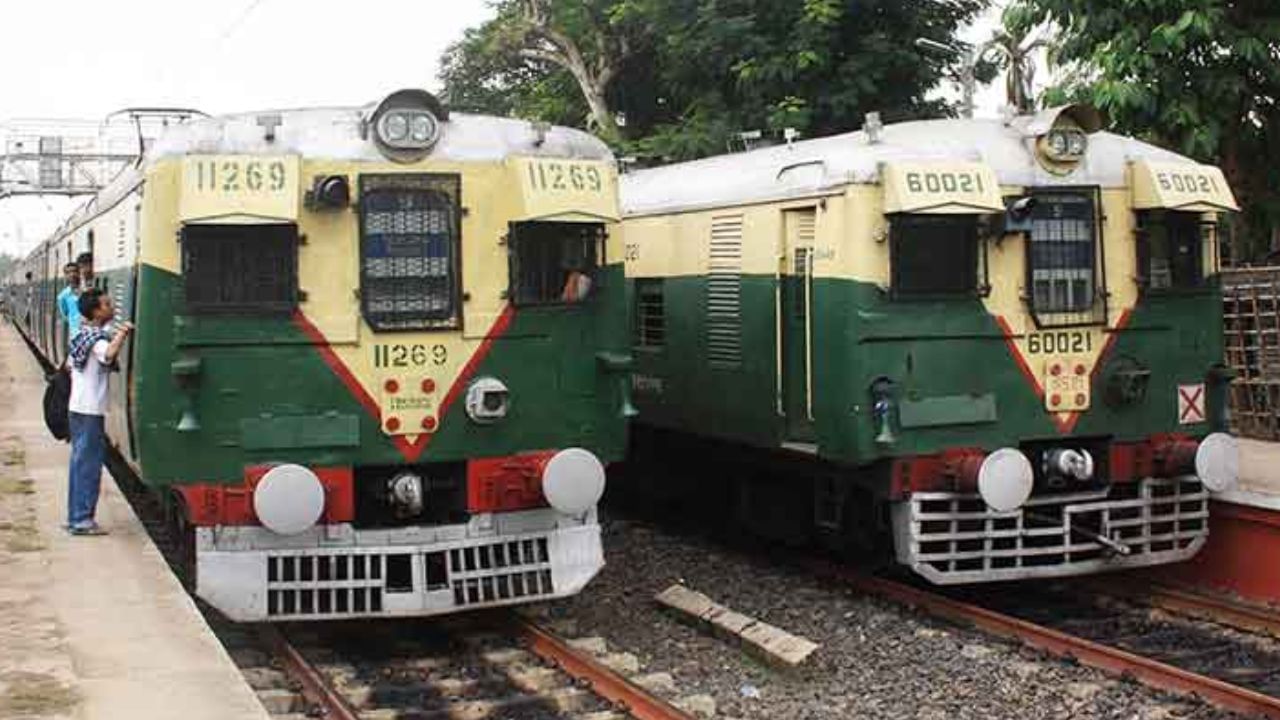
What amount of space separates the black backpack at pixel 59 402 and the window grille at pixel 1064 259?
6.36 metres

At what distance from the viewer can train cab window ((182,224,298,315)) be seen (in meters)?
8.14

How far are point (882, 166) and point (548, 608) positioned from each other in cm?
338

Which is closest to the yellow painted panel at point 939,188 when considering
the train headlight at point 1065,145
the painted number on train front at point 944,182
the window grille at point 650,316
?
the painted number on train front at point 944,182

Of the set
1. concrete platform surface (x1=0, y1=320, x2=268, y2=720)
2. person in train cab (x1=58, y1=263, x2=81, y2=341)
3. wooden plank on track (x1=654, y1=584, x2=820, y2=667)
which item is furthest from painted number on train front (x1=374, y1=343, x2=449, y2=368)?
person in train cab (x1=58, y1=263, x2=81, y2=341)

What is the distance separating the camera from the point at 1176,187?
9648 mm

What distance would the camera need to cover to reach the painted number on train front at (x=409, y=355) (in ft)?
27.5

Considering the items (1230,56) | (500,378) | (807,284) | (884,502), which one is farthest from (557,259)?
(1230,56)

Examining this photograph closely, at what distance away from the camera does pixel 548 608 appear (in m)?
9.73

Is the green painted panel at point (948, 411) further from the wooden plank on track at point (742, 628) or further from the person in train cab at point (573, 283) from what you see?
the person in train cab at point (573, 283)

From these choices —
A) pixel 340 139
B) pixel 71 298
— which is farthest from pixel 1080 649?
pixel 71 298

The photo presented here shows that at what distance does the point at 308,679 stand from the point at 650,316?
5.17 meters

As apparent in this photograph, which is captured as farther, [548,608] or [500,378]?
[548,608]

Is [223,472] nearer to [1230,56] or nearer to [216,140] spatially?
[216,140]

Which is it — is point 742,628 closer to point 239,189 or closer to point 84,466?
point 239,189
